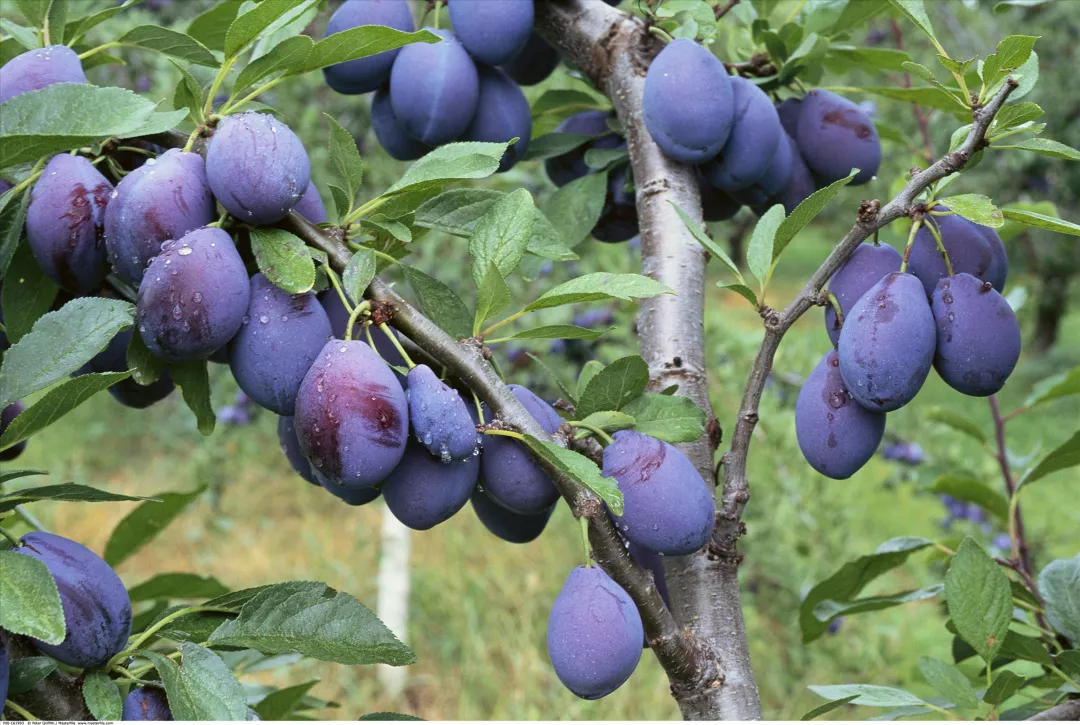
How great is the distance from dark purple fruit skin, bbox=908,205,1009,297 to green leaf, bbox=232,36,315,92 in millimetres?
411

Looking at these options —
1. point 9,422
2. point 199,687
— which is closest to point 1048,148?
point 199,687

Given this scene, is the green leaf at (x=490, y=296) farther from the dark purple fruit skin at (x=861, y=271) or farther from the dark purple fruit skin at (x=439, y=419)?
the dark purple fruit skin at (x=861, y=271)

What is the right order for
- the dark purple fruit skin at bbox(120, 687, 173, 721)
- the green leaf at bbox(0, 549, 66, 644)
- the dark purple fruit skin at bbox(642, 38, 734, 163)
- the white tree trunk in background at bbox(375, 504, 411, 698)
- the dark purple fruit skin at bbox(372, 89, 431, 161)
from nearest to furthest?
1. the green leaf at bbox(0, 549, 66, 644)
2. the dark purple fruit skin at bbox(120, 687, 173, 721)
3. the dark purple fruit skin at bbox(642, 38, 734, 163)
4. the dark purple fruit skin at bbox(372, 89, 431, 161)
5. the white tree trunk in background at bbox(375, 504, 411, 698)

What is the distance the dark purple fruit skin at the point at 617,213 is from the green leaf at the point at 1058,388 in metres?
0.45

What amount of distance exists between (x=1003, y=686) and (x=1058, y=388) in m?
0.50

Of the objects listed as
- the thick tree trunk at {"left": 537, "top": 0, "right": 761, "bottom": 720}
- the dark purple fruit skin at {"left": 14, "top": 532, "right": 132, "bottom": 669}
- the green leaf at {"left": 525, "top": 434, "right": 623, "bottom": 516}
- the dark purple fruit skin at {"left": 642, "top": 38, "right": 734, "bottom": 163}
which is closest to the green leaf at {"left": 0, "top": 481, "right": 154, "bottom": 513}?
the dark purple fruit skin at {"left": 14, "top": 532, "right": 132, "bottom": 669}

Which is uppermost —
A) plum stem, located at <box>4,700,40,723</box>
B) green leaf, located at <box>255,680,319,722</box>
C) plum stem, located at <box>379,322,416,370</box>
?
plum stem, located at <box>379,322,416,370</box>

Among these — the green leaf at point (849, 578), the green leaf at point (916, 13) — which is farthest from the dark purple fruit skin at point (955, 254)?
the green leaf at point (849, 578)

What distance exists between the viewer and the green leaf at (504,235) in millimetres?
623

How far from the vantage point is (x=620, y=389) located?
614mm

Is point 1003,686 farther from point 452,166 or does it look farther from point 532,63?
point 532,63

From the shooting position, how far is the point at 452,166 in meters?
0.58

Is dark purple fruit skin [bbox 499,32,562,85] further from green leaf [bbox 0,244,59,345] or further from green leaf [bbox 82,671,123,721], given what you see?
green leaf [bbox 82,671,123,721]

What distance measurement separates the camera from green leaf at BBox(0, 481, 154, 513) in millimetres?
521
